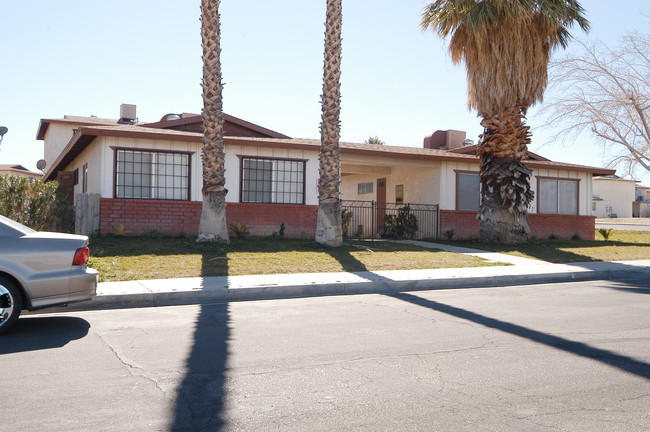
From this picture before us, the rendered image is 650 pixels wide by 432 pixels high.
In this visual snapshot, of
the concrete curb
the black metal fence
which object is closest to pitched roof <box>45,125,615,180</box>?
the black metal fence

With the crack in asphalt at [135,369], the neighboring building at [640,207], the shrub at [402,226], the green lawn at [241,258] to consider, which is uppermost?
the neighboring building at [640,207]

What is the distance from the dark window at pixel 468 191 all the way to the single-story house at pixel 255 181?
0.04 meters

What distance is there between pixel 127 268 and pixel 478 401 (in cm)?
859

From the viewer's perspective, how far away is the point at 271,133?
62.6 feet

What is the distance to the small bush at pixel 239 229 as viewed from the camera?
56.7 ft

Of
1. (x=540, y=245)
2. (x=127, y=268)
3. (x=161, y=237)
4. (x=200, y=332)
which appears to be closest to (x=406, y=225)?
(x=540, y=245)

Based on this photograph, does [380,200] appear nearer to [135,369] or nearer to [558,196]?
[558,196]

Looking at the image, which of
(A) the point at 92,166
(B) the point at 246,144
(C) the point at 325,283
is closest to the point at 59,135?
(A) the point at 92,166

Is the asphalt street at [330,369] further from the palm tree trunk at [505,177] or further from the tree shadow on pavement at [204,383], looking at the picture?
the palm tree trunk at [505,177]

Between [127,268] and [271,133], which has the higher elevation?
[271,133]

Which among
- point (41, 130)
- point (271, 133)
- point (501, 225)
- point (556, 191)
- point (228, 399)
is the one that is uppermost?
point (41, 130)

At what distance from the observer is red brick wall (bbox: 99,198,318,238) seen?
53.8 ft

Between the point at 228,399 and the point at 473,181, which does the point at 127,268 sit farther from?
the point at 473,181

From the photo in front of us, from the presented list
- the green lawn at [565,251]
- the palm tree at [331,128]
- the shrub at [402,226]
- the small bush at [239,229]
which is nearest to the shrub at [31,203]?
the small bush at [239,229]
